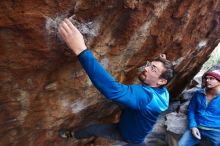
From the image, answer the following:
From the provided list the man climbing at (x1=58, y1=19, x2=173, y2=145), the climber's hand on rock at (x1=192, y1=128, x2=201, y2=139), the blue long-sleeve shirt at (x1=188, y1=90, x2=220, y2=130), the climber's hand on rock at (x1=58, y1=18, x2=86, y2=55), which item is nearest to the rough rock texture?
the climber's hand on rock at (x1=58, y1=18, x2=86, y2=55)

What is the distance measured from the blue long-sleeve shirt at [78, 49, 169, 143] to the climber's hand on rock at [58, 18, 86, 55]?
7 cm

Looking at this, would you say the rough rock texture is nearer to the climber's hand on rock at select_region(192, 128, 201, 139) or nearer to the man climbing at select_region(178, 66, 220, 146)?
the man climbing at select_region(178, 66, 220, 146)

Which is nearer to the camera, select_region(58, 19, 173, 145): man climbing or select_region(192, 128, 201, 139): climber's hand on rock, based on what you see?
select_region(58, 19, 173, 145): man climbing

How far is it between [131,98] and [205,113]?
97.2 inches

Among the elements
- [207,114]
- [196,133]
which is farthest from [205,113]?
[196,133]

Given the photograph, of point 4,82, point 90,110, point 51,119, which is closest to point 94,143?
point 90,110

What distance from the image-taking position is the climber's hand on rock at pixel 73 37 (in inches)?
124

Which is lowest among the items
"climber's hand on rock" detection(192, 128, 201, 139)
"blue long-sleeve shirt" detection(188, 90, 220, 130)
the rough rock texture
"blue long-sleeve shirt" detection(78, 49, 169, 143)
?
"climber's hand on rock" detection(192, 128, 201, 139)

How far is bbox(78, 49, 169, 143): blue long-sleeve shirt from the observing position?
3.11 meters

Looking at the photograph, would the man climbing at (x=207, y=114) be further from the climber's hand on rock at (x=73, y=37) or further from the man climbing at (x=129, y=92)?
the climber's hand on rock at (x=73, y=37)

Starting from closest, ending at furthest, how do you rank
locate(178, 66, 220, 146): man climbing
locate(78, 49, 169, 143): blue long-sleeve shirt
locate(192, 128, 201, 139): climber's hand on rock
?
locate(78, 49, 169, 143): blue long-sleeve shirt
locate(178, 66, 220, 146): man climbing
locate(192, 128, 201, 139): climber's hand on rock

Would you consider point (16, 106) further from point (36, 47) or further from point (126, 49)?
point (126, 49)

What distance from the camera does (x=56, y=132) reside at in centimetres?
477

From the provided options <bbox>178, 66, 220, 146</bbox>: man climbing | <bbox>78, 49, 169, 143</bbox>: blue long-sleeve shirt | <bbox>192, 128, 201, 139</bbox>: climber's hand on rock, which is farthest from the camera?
<bbox>192, 128, 201, 139</bbox>: climber's hand on rock
